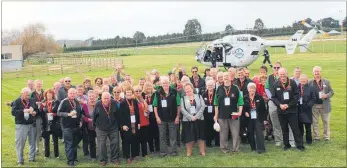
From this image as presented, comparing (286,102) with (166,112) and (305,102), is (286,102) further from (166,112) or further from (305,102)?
(166,112)

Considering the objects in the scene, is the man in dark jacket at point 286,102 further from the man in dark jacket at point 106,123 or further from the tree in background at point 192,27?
the tree in background at point 192,27

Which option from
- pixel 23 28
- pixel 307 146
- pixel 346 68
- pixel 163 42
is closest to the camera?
pixel 307 146

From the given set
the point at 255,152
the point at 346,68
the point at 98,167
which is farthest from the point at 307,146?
the point at 346,68

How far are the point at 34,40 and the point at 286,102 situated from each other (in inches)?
2542

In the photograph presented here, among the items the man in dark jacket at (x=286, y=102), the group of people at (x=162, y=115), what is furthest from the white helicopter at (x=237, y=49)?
the man in dark jacket at (x=286, y=102)

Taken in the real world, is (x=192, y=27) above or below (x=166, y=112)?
above

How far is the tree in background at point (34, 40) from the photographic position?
64.8 m

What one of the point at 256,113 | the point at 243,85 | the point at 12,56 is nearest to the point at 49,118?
the point at 243,85

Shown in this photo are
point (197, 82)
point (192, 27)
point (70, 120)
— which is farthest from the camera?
point (192, 27)

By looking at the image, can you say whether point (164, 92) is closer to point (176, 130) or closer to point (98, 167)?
point (176, 130)

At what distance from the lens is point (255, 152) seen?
746 centimetres

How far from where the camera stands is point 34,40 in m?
65.4

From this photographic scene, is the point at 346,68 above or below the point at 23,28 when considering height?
below

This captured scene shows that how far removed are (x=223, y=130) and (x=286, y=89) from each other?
58.5 inches
